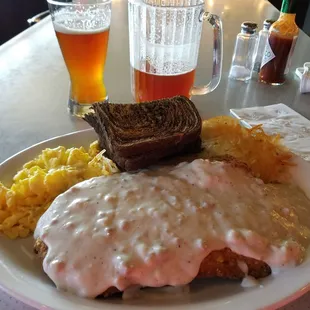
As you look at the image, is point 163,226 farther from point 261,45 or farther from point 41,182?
point 261,45

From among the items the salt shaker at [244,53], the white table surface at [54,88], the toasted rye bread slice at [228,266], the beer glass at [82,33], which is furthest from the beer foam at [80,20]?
the toasted rye bread slice at [228,266]

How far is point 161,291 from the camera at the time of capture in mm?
617

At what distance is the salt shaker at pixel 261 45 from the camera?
59.8 inches

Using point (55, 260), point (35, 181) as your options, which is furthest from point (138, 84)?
point (55, 260)

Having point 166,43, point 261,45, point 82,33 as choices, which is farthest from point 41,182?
point 261,45

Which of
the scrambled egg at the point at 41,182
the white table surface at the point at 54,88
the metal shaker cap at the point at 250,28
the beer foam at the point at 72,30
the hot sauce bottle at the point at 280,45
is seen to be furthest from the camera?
the metal shaker cap at the point at 250,28

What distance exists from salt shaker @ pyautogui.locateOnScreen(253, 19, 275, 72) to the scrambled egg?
0.92m

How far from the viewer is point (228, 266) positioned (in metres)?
0.65

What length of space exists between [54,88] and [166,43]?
0.47m

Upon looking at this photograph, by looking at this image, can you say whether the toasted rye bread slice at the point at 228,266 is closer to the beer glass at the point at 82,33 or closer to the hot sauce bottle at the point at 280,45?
the beer glass at the point at 82,33

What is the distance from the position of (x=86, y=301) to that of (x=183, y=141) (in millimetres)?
390

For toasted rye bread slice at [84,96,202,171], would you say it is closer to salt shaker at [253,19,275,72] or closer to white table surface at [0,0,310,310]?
white table surface at [0,0,310,310]

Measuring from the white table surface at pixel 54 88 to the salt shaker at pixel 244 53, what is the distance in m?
0.04

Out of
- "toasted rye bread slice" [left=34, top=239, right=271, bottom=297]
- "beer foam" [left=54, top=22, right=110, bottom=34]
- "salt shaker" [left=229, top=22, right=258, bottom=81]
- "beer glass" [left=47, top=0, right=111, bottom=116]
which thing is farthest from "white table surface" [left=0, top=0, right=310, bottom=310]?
"toasted rye bread slice" [left=34, top=239, right=271, bottom=297]
